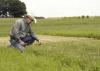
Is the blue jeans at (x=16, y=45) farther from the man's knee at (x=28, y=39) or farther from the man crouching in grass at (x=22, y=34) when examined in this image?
the man's knee at (x=28, y=39)

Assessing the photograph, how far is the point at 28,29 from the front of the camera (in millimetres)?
14430

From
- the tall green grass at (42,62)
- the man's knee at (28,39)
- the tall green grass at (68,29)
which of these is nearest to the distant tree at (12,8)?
the tall green grass at (68,29)

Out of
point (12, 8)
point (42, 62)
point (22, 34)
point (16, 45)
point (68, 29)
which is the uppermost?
point (22, 34)

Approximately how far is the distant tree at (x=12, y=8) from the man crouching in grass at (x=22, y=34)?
7208 centimetres

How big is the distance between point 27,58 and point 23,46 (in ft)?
6.73

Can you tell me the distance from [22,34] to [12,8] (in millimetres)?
75621

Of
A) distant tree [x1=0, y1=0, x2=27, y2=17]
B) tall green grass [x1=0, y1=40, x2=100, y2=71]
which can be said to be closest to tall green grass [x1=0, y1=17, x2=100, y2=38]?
tall green grass [x1=0, y1=40, x2=100, y2=71]

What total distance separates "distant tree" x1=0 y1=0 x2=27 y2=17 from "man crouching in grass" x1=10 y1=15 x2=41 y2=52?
236ft

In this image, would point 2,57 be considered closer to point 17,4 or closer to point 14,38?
point 14,38

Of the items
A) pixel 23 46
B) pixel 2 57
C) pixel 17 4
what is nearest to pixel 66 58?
pixel 23 46

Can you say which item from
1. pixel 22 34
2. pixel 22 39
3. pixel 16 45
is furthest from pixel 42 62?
pixel 22 39

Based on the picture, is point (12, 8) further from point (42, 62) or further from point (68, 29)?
point (42, 62)

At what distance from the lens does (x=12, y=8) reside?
8950 cm

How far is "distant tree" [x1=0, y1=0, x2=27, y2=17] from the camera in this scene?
87250mm
